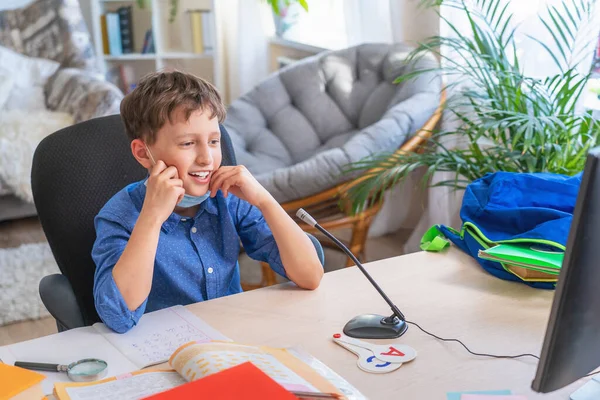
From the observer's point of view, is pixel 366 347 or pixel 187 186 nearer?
pixel 366 347

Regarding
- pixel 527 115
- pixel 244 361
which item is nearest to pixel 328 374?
pixel 244 361

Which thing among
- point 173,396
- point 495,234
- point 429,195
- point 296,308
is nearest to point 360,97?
point 429,195

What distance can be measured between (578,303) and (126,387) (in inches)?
24.2

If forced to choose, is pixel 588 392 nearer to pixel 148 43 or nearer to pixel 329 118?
pixel 329 118

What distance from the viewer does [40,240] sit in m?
3.57

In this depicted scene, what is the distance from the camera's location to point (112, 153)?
1612 mm

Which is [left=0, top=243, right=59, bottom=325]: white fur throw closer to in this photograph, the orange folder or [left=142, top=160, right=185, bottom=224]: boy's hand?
[left=142, top=160, right=185, bottom=224]: boy's hand

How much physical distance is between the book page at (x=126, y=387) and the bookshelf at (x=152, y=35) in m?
3.57

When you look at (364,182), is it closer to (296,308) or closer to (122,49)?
(296,308)

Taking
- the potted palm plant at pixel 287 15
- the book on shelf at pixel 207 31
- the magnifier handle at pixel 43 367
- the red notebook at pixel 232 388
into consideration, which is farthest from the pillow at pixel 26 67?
the red notebook at pixel 232 388

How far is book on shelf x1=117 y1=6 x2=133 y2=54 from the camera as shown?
4.54 meters

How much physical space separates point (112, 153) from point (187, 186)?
0.93ft

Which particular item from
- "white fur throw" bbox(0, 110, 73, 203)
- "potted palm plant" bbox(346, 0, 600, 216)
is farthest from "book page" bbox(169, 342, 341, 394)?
"white fur throw" bbox(0, 110, 73, 203)

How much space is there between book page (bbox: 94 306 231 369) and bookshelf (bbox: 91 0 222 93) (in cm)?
333
